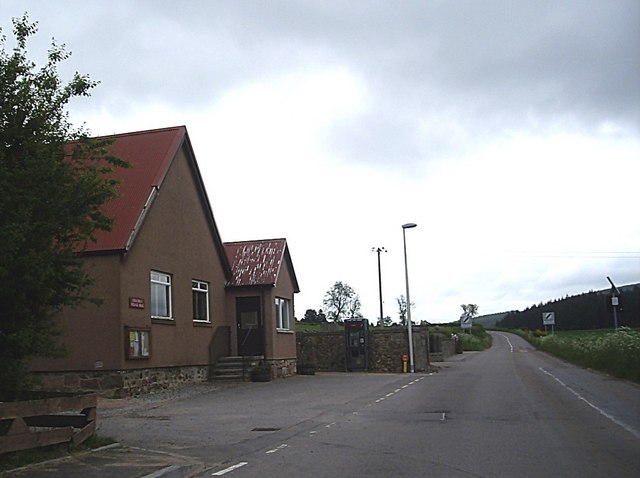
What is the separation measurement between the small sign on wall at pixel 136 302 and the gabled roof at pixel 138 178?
1595 millimetres

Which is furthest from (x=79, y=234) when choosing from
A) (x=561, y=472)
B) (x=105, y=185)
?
(x=561, y=472)

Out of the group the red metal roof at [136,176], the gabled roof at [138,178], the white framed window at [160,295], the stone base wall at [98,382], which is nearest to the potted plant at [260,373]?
the white framed window at [160,295]

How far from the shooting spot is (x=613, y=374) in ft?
102

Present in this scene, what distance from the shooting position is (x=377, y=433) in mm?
14234

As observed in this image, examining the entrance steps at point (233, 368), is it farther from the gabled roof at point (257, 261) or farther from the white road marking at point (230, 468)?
the white road marking at point (230, 468)

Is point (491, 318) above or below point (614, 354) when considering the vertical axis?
above

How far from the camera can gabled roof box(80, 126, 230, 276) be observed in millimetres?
23562

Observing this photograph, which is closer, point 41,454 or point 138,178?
point 41,454

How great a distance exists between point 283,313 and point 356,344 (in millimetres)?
7231

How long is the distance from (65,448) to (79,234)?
10.8 feet

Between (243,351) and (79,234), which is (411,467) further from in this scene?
(243,351)

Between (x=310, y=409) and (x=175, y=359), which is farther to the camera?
(x=175, y=359)

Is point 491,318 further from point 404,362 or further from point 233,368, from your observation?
point 233,368

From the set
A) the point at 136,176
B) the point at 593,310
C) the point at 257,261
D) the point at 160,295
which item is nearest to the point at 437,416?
the point at 160,295
